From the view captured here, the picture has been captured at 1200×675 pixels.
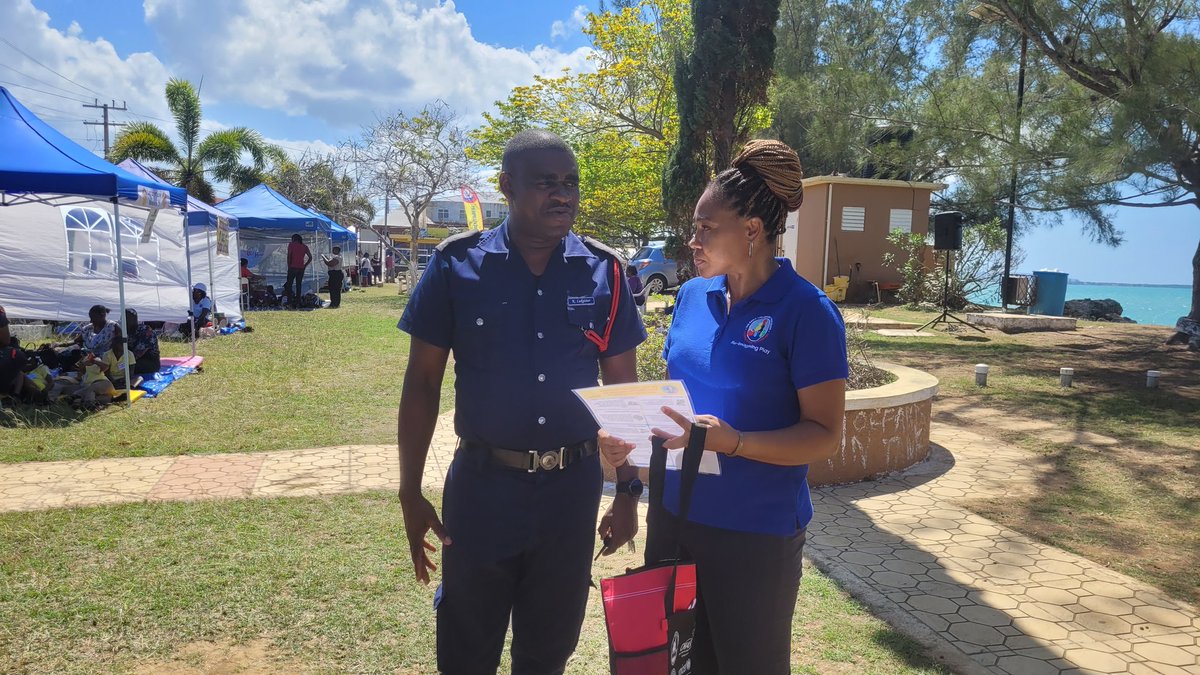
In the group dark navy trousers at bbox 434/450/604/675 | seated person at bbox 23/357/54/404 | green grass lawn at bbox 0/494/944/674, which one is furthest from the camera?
seated person at bbox 23/357/54/404

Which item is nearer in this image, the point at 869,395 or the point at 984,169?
the point at 869,395

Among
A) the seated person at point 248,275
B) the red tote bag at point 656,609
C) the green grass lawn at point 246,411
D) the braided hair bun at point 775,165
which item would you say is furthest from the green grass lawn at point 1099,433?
the seated person at point 248,275

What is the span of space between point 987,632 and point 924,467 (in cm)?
266

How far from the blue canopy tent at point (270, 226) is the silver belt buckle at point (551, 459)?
17.6m

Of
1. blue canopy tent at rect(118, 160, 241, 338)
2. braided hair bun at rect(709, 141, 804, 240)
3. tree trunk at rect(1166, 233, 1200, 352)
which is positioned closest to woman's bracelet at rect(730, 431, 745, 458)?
braided hair bun at rect(709, 141, 804, 240)

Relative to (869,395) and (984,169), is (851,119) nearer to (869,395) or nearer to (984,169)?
(984,169)

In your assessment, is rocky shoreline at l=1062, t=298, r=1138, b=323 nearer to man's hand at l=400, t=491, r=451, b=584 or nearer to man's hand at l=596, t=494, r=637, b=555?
man's hand at l=596, t=494, r=637, b=555

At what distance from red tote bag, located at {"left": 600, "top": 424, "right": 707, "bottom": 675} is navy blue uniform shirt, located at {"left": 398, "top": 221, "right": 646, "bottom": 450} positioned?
0.41 m

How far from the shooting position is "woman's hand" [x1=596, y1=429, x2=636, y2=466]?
1769mm

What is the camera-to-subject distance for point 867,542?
13.8 feet

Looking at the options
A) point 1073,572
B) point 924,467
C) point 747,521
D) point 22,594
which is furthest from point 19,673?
point 924,467

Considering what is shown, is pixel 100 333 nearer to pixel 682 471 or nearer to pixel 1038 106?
pixel 682 471

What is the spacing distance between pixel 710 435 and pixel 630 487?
610 mm

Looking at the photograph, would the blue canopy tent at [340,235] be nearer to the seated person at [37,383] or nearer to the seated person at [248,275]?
the seated person at [248,275]
